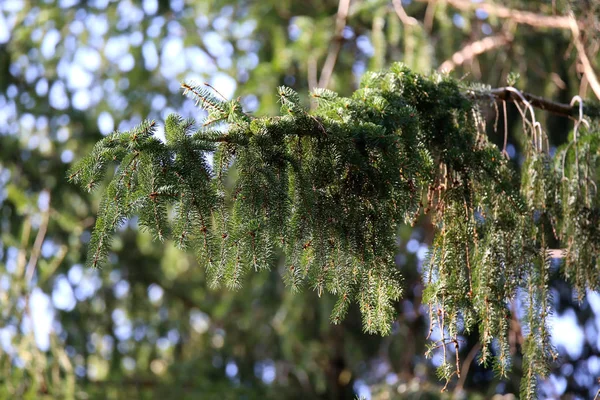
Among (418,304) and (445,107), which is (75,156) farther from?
(445,107)

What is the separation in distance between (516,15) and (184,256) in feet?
14.8

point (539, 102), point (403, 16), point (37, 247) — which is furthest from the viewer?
point (37, 247)

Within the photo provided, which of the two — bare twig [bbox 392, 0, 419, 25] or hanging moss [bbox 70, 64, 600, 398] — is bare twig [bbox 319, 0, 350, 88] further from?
hanging moss [bbox 70, 64, 600, 398]

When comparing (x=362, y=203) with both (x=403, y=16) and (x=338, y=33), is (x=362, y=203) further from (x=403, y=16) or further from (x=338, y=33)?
(x=338, y=33)

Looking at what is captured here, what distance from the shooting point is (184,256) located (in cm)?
863

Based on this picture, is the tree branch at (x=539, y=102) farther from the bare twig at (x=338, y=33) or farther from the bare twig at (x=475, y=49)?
the bare twig at (x=338, y=33)

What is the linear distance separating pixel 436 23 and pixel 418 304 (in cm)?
246

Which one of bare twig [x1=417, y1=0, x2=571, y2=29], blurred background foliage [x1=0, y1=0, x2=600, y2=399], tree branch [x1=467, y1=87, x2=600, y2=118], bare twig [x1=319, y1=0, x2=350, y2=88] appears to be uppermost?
tree branch [x1=467, y1=87, x2=600, y2=118]

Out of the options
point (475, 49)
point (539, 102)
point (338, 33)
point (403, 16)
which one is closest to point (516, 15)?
point (475, 49)

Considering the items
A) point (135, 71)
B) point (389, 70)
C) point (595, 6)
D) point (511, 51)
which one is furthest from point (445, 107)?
point (135, 71)

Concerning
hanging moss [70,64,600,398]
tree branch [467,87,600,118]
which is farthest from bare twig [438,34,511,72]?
hanging moss [70,64,600,398]

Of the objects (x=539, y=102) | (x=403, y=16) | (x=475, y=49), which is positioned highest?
(x=539, y=102)

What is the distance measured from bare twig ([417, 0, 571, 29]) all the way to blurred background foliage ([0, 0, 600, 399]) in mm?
188

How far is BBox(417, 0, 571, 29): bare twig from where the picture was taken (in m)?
4.98
